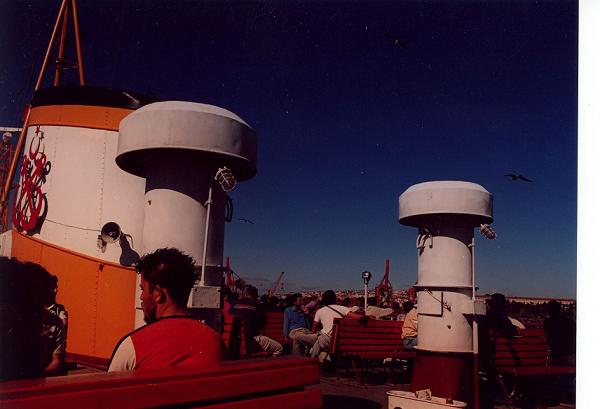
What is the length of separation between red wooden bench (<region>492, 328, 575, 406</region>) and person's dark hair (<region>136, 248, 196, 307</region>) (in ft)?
20.6

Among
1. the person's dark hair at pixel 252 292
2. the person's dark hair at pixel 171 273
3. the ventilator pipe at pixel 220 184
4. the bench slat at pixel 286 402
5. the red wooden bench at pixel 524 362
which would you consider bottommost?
the red wooden bench at pixel 524 362

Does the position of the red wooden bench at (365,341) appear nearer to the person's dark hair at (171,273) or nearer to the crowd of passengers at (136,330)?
the crowd of passengers at (136,330)

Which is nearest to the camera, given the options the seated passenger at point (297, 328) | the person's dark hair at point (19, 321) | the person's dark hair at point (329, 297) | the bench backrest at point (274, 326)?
the person's dark hair at point (19, 321)

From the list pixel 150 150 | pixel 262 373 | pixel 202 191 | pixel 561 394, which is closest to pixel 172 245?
pixel 202 191

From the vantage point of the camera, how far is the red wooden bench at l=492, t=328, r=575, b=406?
7758 mm

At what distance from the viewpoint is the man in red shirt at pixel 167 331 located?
2.47 m

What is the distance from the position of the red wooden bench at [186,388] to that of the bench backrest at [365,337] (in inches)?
243

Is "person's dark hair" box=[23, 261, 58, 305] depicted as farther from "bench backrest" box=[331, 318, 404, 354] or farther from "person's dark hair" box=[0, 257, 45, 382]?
"bench backrest" box=[331, 318, 404, 354]

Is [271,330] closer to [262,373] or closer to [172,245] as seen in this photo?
[172,245]

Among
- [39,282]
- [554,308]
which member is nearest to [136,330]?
[39,282]

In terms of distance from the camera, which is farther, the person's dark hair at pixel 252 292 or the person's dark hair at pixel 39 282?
the person's dark hair at pixel 252 292

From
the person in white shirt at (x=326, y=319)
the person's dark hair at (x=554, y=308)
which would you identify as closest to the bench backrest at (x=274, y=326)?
the person in white shirt at (x=326, y=319)

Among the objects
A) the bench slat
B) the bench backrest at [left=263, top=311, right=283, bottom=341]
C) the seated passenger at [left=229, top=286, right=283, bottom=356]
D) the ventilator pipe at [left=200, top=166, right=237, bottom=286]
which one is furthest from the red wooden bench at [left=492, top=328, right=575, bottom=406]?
the bench slat

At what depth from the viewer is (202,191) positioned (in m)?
5.54
